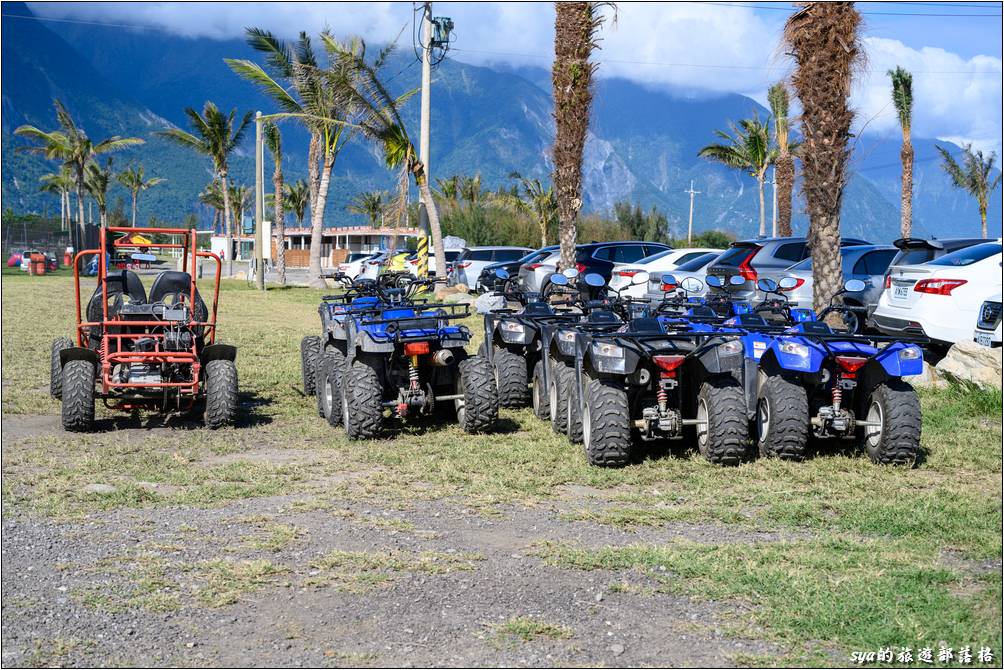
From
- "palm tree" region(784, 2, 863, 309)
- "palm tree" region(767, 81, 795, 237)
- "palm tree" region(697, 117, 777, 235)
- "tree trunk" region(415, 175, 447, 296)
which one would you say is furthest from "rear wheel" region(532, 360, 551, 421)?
"palm tree" region(697, 117, 777, 235)

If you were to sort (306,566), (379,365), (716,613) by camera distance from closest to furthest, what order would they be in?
(716,613) → (306,566) → (379,365)

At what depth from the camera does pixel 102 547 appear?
5.73 m

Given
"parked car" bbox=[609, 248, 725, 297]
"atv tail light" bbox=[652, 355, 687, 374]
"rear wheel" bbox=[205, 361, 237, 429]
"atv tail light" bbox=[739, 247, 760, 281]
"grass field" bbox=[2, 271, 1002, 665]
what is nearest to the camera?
"grass field" bbox=[2, 271, 1002, 665]

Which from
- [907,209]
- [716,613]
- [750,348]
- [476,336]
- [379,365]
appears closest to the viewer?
[716,613]

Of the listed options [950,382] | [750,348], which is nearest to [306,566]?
[750,348]

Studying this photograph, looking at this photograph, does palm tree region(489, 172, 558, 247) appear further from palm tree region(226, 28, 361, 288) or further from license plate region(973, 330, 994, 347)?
license plate region(973, 330, 994, 347)

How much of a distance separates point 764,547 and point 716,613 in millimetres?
1096

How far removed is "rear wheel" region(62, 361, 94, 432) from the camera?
29.3 ft

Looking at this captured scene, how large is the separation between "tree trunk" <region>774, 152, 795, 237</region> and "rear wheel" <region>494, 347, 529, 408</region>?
→ 28.6 meters

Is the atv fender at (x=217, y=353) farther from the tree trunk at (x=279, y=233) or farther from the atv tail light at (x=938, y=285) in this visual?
the tree trunk at (x=279, y=233)

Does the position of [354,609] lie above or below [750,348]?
below

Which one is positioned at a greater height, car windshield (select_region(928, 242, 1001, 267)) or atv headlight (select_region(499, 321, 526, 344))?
car windshield (select_region(928, 242, 1001, 267))

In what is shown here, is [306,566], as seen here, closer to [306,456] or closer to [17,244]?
[306,456]

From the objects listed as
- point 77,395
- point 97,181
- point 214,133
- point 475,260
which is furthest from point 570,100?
point 97,181
